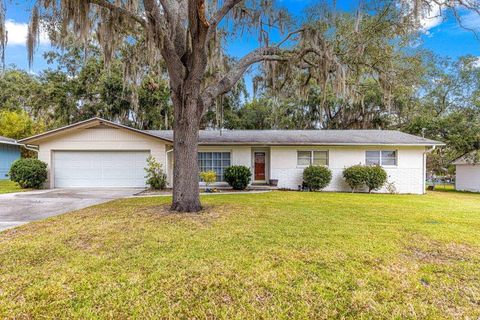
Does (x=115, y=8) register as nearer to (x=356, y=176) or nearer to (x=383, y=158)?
(x=356, y=176)

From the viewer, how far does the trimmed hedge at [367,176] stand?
13203 mm

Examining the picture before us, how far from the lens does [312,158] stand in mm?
14461

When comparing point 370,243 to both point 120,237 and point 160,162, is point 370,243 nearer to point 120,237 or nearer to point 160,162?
point 120,237

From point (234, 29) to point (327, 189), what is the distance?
9.13 meters

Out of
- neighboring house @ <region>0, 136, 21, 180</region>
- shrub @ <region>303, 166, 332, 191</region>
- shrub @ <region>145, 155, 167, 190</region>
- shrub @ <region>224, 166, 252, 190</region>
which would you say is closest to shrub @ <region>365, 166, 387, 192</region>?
shrub @ <region>303, 166, 332, 191</region>

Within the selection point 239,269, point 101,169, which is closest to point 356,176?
point 239,269

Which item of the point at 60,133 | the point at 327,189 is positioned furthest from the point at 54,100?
the point at 327,189

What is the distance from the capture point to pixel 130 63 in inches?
386

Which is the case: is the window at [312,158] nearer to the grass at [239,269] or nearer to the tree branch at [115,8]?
the grass at [239,269]

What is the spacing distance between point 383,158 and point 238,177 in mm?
7708

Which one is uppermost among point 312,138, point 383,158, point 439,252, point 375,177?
point 312,138

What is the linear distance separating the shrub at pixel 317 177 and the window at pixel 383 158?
239 centimetres

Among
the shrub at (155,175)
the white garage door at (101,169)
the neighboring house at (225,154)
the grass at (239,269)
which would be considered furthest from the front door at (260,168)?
Answer: the grass at (239,269)

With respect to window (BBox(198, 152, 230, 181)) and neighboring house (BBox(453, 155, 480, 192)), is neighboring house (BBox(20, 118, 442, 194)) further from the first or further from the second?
neighboring house (BBox(453, 155, 480, 192))
